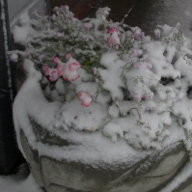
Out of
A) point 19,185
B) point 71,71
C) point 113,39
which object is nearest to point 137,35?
point 113,39

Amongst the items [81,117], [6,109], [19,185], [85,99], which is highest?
[85,99]

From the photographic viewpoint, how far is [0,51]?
7.98 feet

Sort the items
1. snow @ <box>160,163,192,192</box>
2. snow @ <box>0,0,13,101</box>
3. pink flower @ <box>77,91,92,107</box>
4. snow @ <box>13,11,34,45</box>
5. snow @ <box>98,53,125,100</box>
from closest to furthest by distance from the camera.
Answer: pink flower @ <box>77,91,92,107</box> < snow @ <box>98,53,125,100</box> < snow @ <box>0,0,13,101</box> < snow @ <box>160,163,192,192</box> < snow @ <box>13,11,34,45</box>

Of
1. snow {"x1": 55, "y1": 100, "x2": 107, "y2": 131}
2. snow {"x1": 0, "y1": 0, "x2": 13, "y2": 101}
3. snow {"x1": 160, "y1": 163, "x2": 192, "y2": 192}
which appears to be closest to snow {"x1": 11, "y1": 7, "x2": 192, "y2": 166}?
snow {"x1": 55, "y1": 100, "x2": 107, "y2": 131}

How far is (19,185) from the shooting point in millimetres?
2852

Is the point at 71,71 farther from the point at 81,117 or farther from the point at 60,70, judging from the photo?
the point at 81,117

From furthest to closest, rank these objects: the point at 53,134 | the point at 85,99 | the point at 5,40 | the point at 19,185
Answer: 1. the point at 19,185
2. the point at 5,40
3. the point at 53,134
4. the point at 85,99

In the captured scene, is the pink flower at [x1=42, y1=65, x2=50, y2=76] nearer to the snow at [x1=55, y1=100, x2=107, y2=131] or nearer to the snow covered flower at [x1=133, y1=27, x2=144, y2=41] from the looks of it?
the snow at [x1=55, y1=100, x2=107, y2=131]

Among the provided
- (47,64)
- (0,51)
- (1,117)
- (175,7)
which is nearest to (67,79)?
(47,64)

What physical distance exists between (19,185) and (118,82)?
105 centimetres

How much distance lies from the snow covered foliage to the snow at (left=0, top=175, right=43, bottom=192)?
70 cm

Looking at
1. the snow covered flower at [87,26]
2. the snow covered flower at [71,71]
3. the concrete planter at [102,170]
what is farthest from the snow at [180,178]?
the snow covered flower at [87,26]

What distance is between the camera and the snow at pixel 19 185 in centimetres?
282

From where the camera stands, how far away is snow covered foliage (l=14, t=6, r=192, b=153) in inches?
84.8
